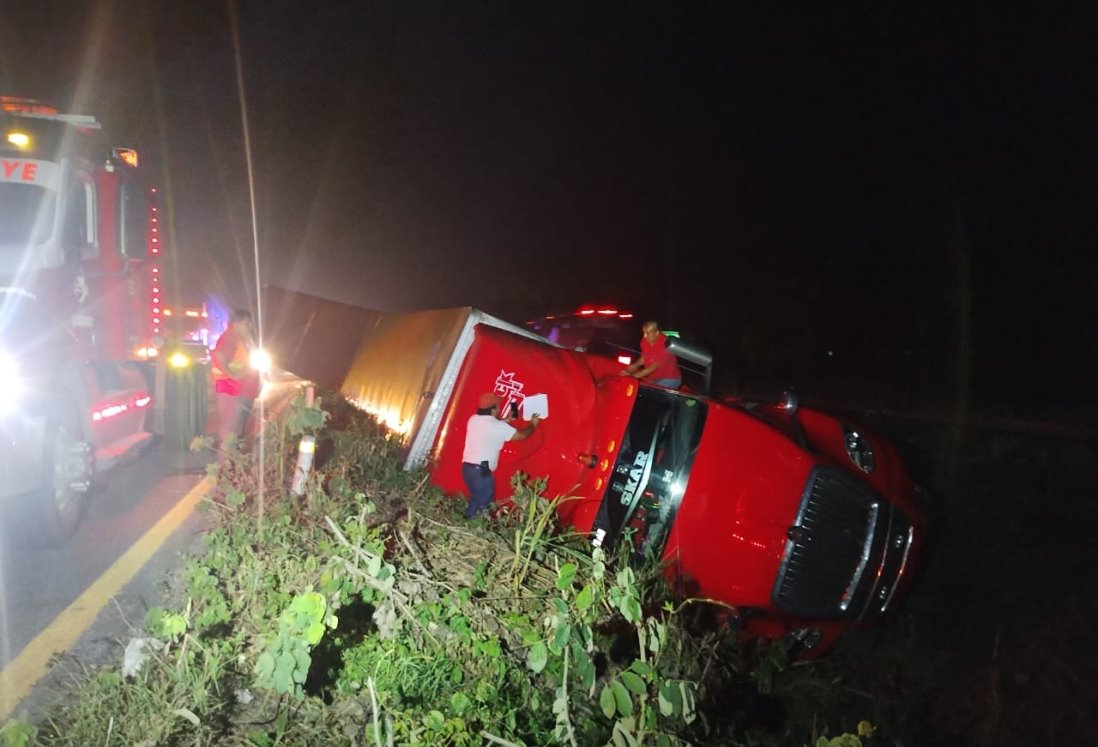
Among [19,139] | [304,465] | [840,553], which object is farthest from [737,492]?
[19,139]

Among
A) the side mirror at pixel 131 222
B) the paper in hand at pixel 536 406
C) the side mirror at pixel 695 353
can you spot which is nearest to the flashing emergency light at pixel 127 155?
the side mirror at pixel 131 222

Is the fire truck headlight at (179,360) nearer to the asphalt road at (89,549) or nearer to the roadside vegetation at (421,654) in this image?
the asphalt road at (89,549)

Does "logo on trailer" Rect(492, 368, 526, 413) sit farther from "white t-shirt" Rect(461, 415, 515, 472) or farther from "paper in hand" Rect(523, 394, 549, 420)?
"white t-shirt" Rect(461, 415, 515, 472)

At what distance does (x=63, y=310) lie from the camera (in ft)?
21.0

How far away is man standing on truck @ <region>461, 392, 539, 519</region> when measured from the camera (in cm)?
565

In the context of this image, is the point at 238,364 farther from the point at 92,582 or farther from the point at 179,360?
the point at 92,582

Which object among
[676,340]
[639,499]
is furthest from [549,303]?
[639,499]

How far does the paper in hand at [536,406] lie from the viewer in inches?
229

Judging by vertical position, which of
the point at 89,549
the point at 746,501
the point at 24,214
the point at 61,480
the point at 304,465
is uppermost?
the point at 24,214

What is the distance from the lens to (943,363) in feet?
53.5

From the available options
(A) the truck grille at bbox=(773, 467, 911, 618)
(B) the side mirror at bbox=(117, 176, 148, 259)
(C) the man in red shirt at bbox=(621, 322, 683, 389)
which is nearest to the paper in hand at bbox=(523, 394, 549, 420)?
(A) the truck grille at bbox=(773, 467, 911, 618)

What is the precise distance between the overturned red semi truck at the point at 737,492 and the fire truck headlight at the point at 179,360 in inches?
182

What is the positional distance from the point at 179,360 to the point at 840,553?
7.35 meters

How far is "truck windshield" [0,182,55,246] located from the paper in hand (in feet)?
12.9
